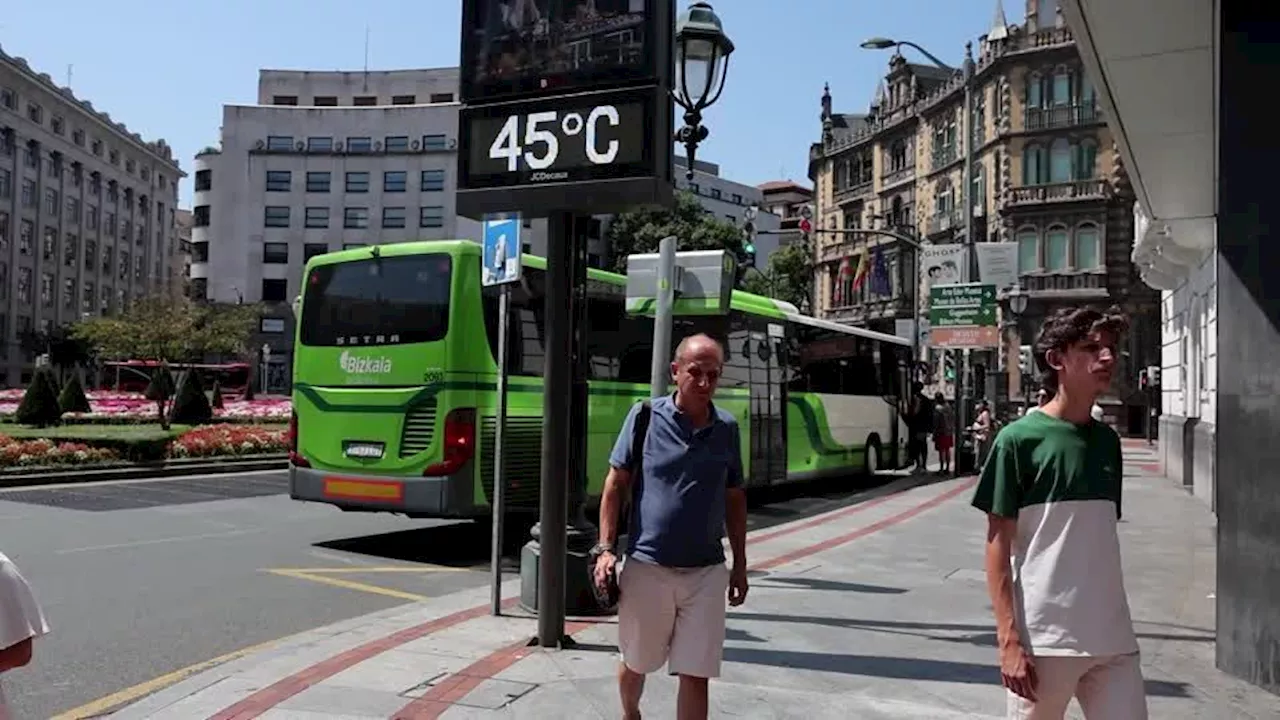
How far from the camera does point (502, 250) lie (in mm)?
7289

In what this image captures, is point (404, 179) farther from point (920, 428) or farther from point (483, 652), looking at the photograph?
point (483, 652)

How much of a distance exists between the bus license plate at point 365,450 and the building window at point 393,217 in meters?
67.8

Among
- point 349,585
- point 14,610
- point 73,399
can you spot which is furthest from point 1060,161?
point 14,610

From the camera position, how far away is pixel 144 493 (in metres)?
16.5

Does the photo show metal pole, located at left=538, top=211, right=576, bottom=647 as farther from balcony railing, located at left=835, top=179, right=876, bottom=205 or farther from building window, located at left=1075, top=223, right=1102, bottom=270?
balcony railing, located at left=835, top=179, right=876, bottom=205

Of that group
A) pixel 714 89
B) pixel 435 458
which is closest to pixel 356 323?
pixel 435 458

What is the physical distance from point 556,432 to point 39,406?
79.6ft

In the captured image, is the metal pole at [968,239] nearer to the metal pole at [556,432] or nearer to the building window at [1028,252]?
the metal pole at [556,432]

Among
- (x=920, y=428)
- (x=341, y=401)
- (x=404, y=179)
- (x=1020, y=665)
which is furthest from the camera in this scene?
(x=404, y=179)

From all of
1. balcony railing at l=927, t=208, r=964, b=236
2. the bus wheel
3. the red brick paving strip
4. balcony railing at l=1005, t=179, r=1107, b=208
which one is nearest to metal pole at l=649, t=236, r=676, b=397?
the red brick paving strip

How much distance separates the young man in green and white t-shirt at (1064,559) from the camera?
10.8 feet

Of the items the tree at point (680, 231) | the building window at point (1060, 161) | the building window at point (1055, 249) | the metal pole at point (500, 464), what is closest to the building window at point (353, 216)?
the tree at point (680, 231)

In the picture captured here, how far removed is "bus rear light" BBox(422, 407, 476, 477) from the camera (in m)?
10.4

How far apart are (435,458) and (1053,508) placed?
786 cm
